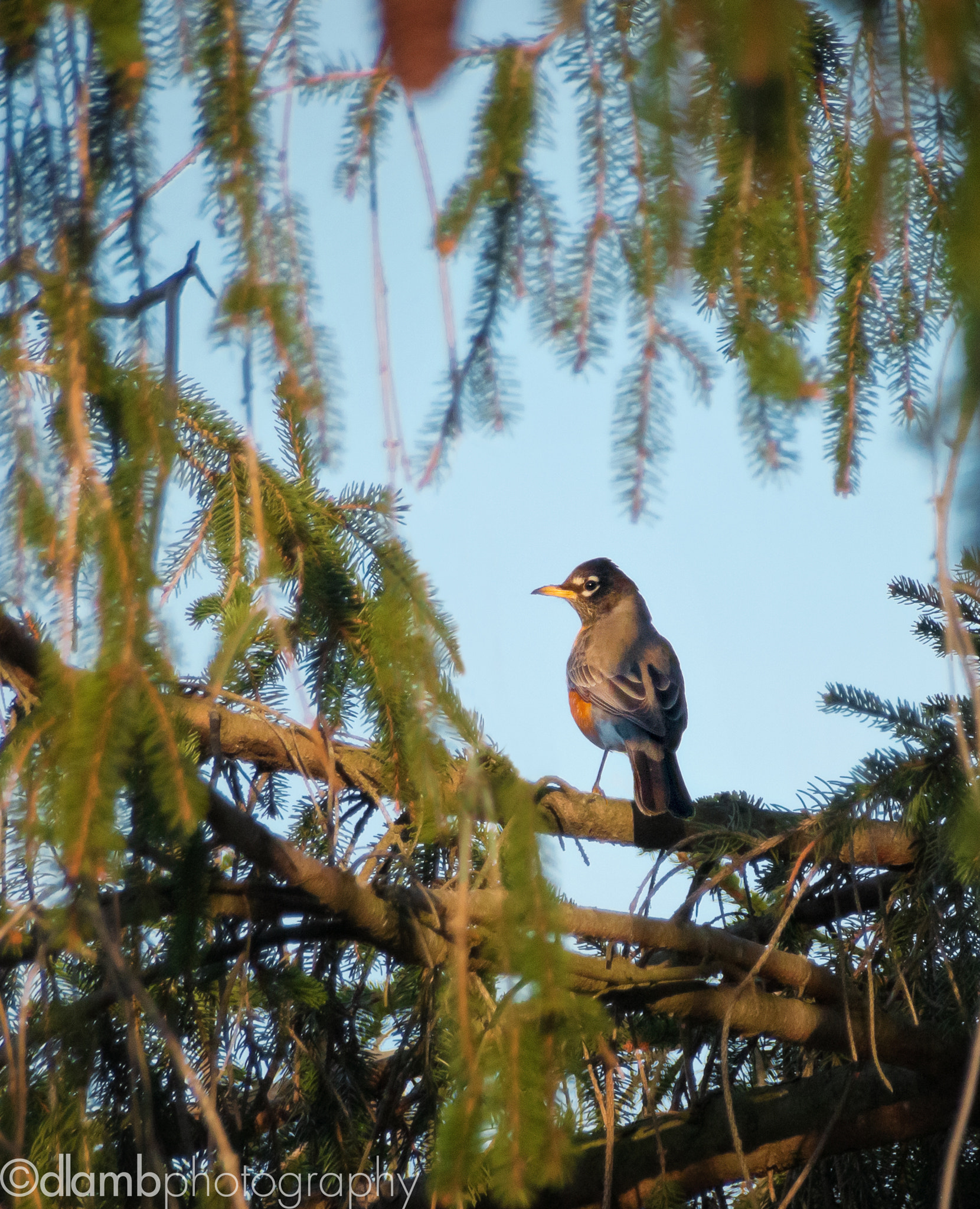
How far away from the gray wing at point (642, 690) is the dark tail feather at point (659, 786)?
344 mm

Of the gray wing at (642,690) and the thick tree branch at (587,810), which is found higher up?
the gray wing at (642,690)

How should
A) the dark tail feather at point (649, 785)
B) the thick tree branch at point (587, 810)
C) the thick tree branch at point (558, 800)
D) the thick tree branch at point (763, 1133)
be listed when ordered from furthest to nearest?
the dark tail feather at point (649, 785) → the thick tree branch at point (587, 810) → the thick tree branch at point (763, 1133) → the thick tree branch at point (558, 800)

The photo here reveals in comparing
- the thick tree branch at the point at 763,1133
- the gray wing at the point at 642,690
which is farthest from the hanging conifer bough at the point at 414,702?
the gray wing at the point at 642,690

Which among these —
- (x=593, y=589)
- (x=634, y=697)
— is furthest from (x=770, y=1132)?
(x=593, y=589)

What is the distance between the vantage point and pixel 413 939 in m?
1.97

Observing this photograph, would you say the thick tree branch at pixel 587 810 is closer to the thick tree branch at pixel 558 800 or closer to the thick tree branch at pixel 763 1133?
the thick tree branch at pixel 558 800

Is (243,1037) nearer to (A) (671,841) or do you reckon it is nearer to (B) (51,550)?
(B) (51,550)

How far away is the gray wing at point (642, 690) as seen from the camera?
4.80m

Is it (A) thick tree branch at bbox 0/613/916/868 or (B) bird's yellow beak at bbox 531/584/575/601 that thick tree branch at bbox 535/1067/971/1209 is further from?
(B) bird's yellow beak at bbox 531/584/575/601

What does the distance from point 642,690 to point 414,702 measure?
3585 millimetres

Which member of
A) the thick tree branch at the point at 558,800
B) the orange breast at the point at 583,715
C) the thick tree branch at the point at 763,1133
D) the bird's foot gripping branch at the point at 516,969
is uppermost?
the orange breast at the point at 583,715

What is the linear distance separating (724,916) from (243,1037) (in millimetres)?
1304

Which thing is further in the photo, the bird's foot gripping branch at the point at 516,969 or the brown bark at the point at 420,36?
the bird's foot gripping branch at the point at 516,969

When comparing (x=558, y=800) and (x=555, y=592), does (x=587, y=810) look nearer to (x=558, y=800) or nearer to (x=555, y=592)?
(x=558, y=800)
